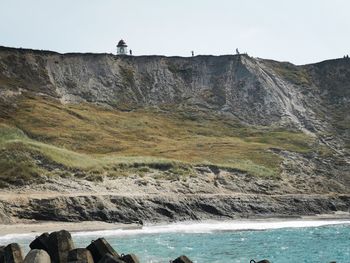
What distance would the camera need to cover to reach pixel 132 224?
55.1 m

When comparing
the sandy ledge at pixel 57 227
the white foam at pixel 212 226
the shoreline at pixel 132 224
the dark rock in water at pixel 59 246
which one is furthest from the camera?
the white foam at pixel 212 226

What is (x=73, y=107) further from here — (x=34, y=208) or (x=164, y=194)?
(x=34, y=208)

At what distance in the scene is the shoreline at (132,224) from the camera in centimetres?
4847

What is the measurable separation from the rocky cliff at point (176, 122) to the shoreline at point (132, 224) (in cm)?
206

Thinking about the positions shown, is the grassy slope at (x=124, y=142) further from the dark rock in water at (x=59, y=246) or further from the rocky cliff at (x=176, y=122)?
the dark rock in water at (x=59, y=246)

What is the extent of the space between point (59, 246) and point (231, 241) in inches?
1021

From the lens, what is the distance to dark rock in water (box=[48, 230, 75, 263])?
63.5ft

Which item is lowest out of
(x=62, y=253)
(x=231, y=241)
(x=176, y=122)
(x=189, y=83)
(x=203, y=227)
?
(x=203, y=227)

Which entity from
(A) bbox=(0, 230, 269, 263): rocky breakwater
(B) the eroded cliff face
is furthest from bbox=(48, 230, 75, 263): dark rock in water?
(B) the eroded cliff face

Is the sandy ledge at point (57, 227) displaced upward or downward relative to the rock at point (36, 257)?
downward

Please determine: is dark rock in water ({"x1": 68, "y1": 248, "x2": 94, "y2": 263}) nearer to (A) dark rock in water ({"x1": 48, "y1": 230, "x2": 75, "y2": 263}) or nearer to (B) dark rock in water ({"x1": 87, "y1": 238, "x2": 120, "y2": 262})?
(A) dark rock in water ({"x1": 48, "y1": 230, "x2": 75, "y2": 263})

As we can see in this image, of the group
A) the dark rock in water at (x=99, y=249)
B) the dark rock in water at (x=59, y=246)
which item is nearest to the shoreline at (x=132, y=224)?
the dark rock in water at (x=59, y=246)

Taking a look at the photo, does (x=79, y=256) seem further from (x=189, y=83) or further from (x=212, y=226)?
(x=189, y=83)

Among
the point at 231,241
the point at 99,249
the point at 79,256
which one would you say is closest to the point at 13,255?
the point at 79,256
